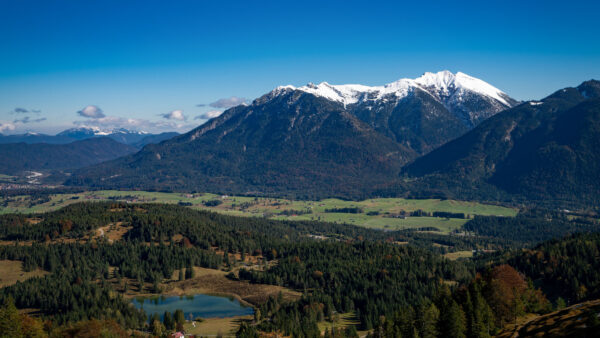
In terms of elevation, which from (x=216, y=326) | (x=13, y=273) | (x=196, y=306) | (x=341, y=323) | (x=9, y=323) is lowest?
(x=196, y=306)

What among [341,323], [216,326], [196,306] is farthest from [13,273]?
[341,323]

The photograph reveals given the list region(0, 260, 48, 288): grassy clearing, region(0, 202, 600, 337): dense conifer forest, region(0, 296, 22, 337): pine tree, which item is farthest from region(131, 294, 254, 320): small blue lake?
region(0, 296, 22, 337): pine tree

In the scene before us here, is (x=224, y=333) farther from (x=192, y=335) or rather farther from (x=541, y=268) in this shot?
(x=541, y=268)

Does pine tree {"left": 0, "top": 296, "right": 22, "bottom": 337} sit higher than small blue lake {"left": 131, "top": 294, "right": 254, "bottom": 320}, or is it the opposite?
pine tree {"left": 0, "top": 296, "right": 22, "bottom": 337}

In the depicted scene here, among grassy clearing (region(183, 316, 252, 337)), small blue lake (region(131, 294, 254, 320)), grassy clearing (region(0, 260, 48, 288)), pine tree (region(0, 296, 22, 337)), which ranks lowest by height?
small blue lake (region(131, 294, 254, 320))

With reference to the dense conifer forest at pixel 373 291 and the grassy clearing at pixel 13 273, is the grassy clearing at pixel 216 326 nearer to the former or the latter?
the dense conifer forest at pixel 373 291

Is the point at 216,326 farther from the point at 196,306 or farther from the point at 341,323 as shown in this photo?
the point at 341,323

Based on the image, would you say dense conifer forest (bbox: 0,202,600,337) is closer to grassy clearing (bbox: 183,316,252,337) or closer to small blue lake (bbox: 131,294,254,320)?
grassy clearing (bbox: 183,316,252,337)
